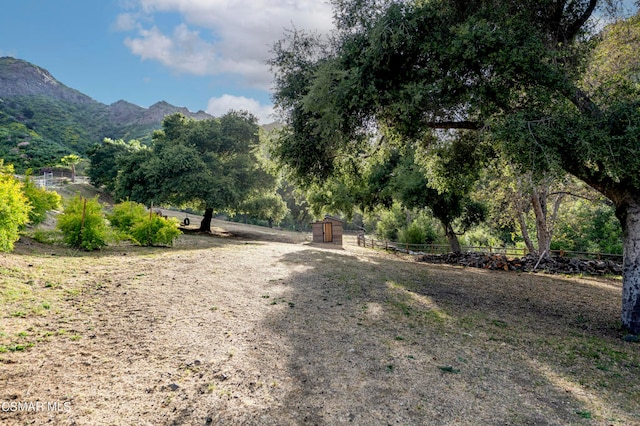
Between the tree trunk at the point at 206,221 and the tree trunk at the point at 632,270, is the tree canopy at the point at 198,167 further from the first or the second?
the tree trunk at the point at 632,270

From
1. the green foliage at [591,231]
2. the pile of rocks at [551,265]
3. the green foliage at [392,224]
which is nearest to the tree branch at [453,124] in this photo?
the pile of rocks at [551,265]

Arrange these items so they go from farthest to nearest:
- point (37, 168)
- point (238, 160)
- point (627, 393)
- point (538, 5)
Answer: point (37, 168), point (238, 160), point (538, 5), point (627, 393)

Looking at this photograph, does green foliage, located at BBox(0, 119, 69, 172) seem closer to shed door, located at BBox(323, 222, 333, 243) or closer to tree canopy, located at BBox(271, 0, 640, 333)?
shed door, located at BBox(323, 222, 333, 243)

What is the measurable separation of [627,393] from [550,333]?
2.32m

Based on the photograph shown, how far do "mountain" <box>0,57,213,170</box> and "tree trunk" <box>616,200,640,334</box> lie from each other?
4366cm

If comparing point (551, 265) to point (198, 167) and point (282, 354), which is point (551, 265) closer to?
point (282, 354)

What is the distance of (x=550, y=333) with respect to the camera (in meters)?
6.90

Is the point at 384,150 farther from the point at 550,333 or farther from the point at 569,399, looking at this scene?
the point at 569,399

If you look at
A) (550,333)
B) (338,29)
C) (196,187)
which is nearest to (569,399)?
(550,333)

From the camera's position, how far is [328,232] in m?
29.3

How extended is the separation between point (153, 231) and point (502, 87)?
12.2 meters

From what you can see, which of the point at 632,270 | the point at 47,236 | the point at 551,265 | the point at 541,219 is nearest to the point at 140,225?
the point at 47,236

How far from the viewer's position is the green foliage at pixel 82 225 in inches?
389

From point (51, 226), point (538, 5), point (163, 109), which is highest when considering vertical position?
point (163, 109)
